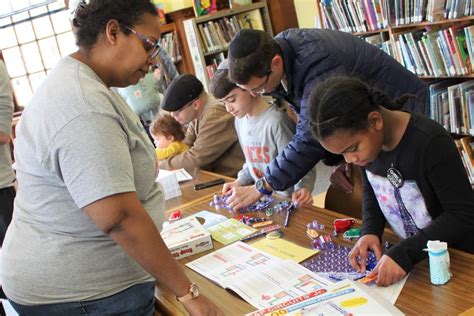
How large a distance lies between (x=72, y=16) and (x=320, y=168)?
146 inches

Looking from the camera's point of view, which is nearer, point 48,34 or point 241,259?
point 241,259

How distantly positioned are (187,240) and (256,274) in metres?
0.38

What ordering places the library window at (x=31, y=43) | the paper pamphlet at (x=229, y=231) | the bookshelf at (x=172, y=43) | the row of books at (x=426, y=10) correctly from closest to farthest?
1. the paper pamphlet at (x=229, y=231)
2. the row of books at (x=426, y=10)
3. the bookshelf at (x=172, y=43)
4. the library window at (x=31, y=43)

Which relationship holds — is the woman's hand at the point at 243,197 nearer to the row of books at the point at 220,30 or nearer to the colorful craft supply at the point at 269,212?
the colorful craft supply at the point at 269,212

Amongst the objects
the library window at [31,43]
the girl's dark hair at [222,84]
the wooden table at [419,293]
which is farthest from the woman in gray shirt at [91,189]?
the library window at [31,43]

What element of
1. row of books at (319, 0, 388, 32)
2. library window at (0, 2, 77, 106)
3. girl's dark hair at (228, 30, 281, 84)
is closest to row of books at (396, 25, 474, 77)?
row of books at (319, 0, 388, 32)

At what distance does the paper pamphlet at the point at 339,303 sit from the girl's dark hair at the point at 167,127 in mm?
2039

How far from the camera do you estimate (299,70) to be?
1938mm

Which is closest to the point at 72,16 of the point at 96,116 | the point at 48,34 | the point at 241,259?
→ the point at 96,116

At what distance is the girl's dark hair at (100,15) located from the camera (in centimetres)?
122

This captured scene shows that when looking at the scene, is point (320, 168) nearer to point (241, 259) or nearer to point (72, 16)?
point (241, 259)

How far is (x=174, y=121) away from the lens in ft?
10.5

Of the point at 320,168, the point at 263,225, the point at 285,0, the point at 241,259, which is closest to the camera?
the point at 241,259

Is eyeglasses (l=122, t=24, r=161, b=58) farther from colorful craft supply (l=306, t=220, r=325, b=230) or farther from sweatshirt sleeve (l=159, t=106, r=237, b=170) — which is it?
sweatshirt sleeve (l=159, t=106, r=237, b=170)
